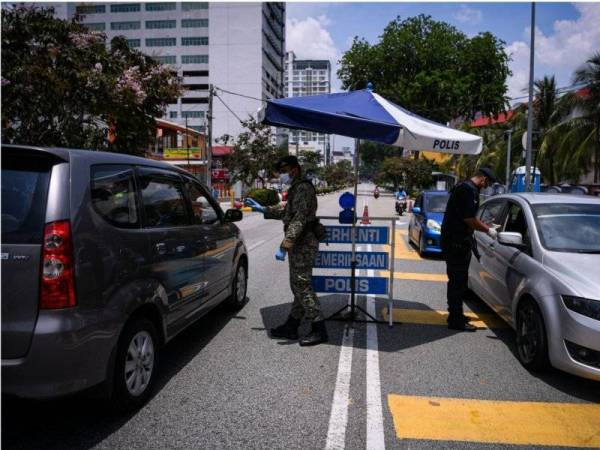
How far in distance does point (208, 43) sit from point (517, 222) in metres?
90.5

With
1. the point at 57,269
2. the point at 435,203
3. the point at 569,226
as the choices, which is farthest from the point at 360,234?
the point at 435,203

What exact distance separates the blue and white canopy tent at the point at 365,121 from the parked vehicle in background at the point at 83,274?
170cm

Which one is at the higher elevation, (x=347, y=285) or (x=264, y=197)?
(x=264, y=197)

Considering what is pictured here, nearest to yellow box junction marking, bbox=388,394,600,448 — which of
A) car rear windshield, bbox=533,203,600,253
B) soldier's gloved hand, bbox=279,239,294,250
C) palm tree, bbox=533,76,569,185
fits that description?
car rear windshield, bbox=533,203,600,253

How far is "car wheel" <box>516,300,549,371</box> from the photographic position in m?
4.27

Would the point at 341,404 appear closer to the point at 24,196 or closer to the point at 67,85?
the point at 24,196

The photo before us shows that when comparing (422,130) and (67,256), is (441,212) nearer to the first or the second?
(422,130)

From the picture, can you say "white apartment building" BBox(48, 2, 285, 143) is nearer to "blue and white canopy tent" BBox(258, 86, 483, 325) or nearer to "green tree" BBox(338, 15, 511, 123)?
"green tree" BBox(338, 15, 511, 123)

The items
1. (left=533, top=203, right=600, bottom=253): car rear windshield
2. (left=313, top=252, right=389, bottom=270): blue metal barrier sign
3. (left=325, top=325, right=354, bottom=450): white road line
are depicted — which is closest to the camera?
(left=325, top=325, right=354, bottom=450): white road line

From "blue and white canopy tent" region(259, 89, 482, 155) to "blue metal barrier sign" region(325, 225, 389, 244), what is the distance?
1.17 meters

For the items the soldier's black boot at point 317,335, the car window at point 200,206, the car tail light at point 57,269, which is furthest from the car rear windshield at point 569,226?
the car tail light at point 57,269

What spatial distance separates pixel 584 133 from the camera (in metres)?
29.8

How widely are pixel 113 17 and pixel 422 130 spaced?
99273mm

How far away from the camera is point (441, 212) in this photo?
38.6ft
